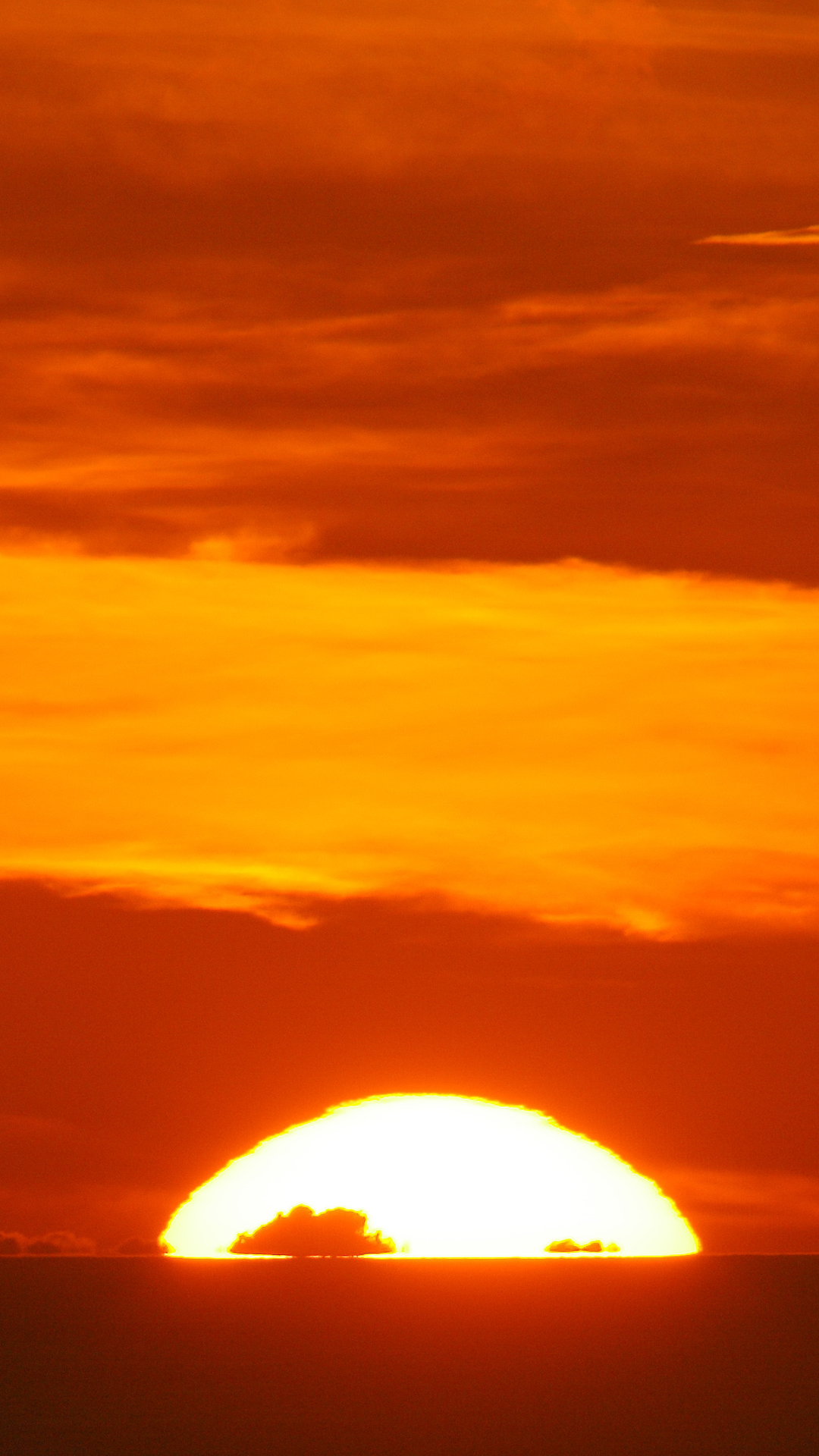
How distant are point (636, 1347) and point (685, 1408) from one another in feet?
181

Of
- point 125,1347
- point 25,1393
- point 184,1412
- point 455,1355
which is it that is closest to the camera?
point 184,1412

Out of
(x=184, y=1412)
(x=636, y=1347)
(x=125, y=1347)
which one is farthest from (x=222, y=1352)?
(x=184, y=1412)

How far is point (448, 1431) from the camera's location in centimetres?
12450

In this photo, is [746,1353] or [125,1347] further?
[125,1347]

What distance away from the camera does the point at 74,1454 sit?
113688 mm

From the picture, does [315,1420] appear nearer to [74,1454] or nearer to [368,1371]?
[74,1454]

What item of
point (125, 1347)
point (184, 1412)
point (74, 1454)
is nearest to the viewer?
point (74, 1454)

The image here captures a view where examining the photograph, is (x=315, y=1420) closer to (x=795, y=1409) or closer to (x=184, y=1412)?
(x=184, y=1412)

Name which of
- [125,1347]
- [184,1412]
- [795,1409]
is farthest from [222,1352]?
[795,1409]

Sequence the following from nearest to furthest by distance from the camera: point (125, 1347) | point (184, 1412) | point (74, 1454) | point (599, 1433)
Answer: point (74, 1454)
point (599, 1433)
point (184, 1412)
point (125, 1347)

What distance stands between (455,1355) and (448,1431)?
57.8 metres

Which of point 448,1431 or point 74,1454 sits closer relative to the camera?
point 74,1454

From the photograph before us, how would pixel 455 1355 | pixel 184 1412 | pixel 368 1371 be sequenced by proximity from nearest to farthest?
pixel 184 1412 → pixel 368 1371 → pixel 455 1355

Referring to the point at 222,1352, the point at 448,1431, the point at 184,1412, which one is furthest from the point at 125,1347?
the point at 448,1431
